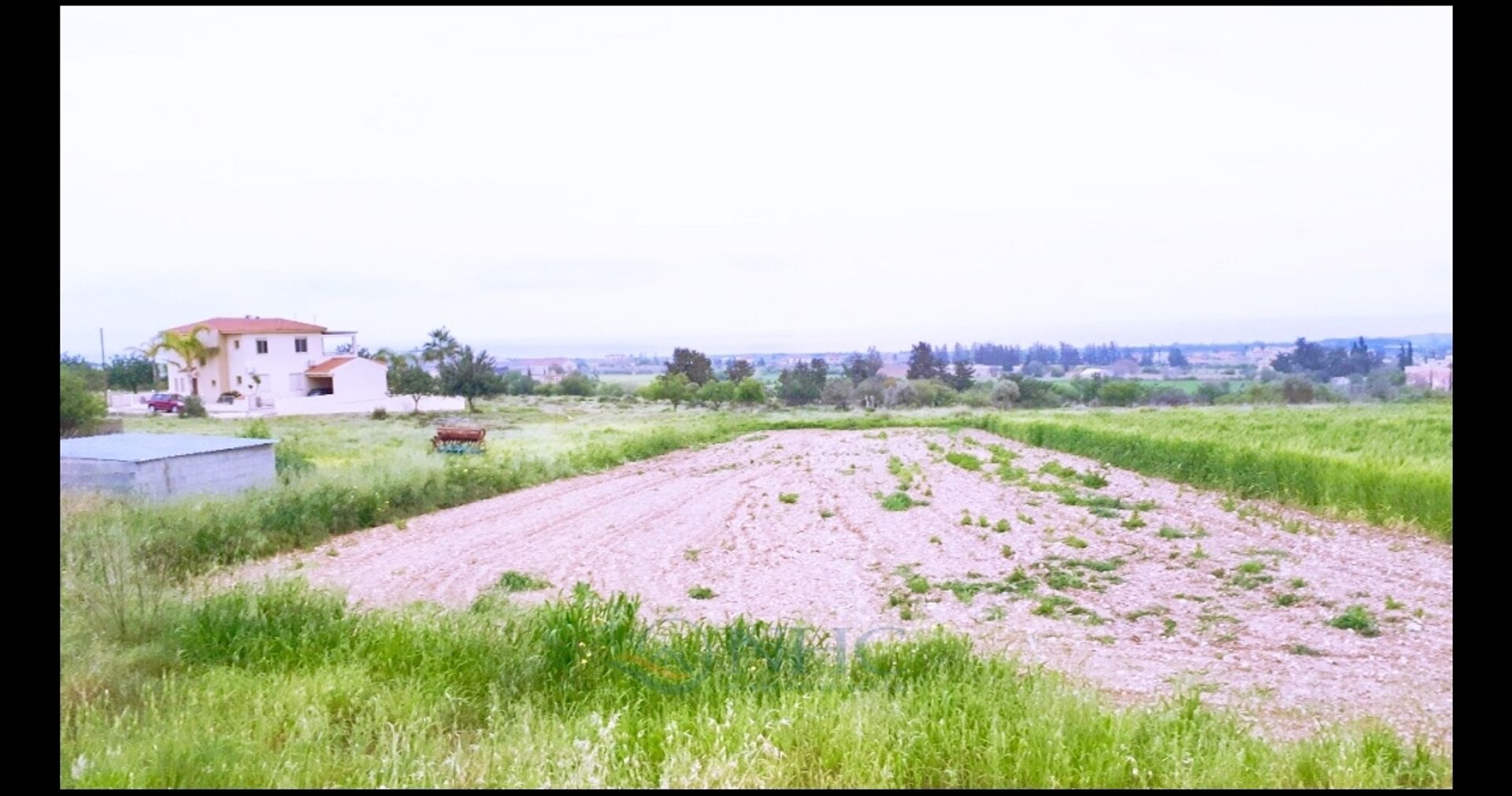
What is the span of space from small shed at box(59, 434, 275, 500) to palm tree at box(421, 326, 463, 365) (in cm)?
79

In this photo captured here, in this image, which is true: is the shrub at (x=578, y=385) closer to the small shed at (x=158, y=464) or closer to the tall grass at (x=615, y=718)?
the tall grass at (x=615, y=718)

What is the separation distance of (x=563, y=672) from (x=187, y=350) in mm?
2329

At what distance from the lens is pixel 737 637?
2.96 metres

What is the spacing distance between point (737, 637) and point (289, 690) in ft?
4.85

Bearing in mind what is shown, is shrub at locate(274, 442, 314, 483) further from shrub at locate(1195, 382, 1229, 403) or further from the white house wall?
shrub at locate(1195, 382, 1229, 403)

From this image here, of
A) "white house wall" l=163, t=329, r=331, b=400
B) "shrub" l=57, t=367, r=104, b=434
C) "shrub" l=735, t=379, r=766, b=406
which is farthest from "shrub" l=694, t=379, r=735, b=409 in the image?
"shrub" l=57, t=367, r=104, b=434

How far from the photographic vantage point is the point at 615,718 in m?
2.25

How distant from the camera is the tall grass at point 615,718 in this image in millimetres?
2123

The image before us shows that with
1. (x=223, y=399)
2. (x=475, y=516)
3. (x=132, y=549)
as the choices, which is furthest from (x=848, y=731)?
(x=223, y=399)

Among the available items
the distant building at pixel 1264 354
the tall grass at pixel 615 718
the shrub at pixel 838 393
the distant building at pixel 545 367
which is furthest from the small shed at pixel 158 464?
the distant building at pixel 1264 354

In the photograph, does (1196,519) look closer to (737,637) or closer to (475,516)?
(737,637)

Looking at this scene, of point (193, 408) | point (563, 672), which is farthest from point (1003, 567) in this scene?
point (193, 408)

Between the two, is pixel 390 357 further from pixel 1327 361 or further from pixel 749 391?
pixel 1327 361

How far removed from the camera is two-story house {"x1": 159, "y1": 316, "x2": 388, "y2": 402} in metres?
3.58
